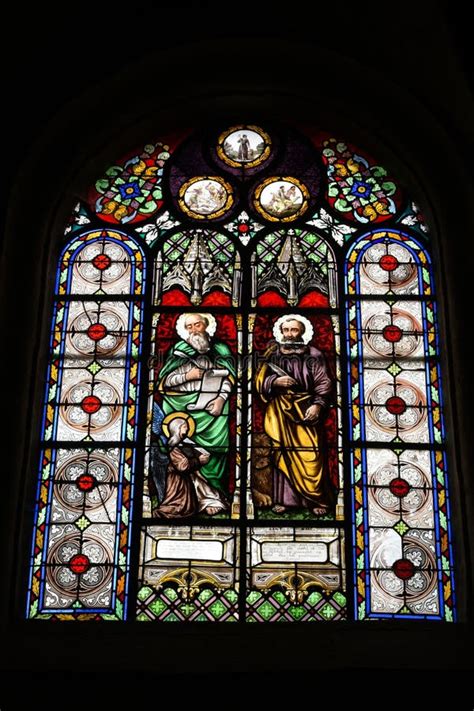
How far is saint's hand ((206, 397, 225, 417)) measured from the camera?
809 centimetres

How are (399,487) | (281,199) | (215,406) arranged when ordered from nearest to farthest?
(399,487) → (215,406) → (281,199)

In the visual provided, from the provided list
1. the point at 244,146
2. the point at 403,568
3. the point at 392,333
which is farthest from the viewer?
the point at 244,146

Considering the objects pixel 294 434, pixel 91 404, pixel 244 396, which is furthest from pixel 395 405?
pixel 91 404

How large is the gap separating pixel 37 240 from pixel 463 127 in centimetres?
294

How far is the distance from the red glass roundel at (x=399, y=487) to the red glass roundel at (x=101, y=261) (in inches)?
96.3

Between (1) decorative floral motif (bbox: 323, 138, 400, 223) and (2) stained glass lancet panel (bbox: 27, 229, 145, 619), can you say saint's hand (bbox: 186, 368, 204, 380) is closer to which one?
(2) stained glass lancet panel (bbox: 27, 229, 145, 619)

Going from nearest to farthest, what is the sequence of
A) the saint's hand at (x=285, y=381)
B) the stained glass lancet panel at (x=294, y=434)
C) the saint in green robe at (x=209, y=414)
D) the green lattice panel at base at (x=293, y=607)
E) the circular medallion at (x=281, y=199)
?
1. the green lattice panel at base at (x=293, y=607)
2. the stained glass lancet panel at (x=294, y=434)
3. the saint in green robe at (x=209, y=414)
4. the saint's hand at (x=285, y=381)
5. the circular medallion at (x=281, y=199)

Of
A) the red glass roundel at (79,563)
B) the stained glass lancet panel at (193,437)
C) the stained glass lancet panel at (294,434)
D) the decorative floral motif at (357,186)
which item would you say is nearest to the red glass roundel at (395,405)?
the stained glass lancet panel at (294,434)

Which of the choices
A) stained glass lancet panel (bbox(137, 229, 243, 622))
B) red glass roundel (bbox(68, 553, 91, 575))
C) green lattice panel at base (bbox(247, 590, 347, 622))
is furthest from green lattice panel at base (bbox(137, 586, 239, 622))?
red glass roundel (bbox(68, 553, 91, 575))

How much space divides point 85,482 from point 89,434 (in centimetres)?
33

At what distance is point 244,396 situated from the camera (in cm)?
812

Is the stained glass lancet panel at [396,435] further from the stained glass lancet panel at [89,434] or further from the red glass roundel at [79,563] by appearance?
the red glass roundel at [79,563]

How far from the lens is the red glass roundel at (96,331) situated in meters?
8.36

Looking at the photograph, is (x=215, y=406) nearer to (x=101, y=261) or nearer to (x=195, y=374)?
(x=195, y=374)
